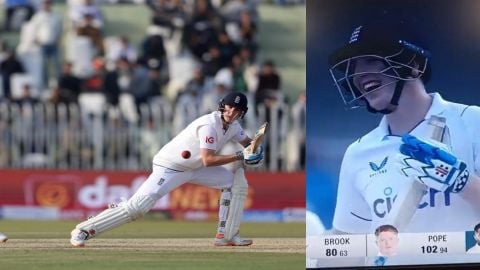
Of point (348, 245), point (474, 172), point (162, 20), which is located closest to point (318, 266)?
point (348, 245)

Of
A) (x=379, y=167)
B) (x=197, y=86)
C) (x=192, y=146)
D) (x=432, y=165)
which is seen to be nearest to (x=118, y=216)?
(x=192, y=146)

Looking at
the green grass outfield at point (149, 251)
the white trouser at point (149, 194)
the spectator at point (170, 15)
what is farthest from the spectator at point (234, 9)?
the white trouser at point (149, 194)

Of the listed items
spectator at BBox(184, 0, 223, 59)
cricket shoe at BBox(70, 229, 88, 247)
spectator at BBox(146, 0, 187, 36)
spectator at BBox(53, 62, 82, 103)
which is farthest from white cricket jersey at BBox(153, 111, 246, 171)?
spectator at BBox(146, 0, 187, 36)

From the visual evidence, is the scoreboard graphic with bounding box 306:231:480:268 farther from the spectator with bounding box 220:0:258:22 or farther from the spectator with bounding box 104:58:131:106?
the spectator with bounding box 220:0:258:22

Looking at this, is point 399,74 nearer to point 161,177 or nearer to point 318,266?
point 318,266

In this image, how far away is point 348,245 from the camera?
9680mm

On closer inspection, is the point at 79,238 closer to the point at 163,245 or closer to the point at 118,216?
the point at 118,216

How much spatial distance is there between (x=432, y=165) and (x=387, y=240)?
719 mm

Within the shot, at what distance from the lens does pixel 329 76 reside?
9641mm

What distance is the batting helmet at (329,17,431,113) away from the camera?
971 centimetres

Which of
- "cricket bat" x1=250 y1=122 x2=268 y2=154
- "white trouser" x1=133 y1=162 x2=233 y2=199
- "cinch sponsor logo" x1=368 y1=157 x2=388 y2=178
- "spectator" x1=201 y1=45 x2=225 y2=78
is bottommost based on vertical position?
"cinch sponsor logo" x1=368 y1=157 x2=388 y2=178

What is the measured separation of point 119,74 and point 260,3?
161 inches

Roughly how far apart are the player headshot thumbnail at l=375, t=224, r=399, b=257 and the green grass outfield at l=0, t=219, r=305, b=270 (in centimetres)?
73

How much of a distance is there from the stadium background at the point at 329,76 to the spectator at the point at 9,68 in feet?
40.1
